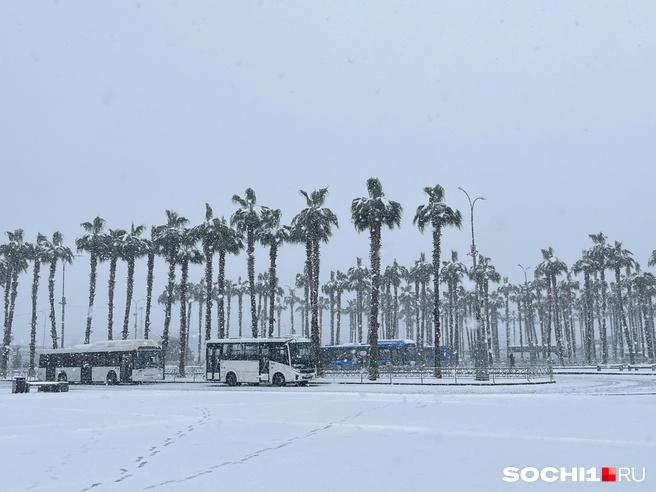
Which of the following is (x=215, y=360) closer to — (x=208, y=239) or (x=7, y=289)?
(x=208, y=239)

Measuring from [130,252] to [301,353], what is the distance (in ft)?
106

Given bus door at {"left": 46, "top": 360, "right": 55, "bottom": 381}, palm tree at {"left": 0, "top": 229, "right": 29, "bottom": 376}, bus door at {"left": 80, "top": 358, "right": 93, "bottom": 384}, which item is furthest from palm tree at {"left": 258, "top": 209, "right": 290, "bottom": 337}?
palm tree at {"left": 0, "top": 229, "right": 29, "bottom": 376}

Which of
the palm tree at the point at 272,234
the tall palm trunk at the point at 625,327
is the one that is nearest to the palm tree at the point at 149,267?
the palm tree at the point at 272,234

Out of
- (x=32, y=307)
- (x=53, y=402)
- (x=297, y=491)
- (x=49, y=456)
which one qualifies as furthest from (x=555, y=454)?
(x=32, y=307)

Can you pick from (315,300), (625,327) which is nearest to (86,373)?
(315,300)

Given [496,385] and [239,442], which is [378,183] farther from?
[239,442]

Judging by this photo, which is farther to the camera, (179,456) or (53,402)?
(53,402)

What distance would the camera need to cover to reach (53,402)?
1165 inches

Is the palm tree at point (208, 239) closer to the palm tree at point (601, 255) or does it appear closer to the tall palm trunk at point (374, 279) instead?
the tall palm trunk at point (374, 279)

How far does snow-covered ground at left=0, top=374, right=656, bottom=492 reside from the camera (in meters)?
10.3

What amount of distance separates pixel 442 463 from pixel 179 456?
17.2 ft

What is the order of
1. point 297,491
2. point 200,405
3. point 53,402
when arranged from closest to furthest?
point 297,491 < point 200,405 < point 53,402

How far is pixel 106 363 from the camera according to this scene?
1887 inches

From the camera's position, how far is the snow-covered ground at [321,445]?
10297mm
